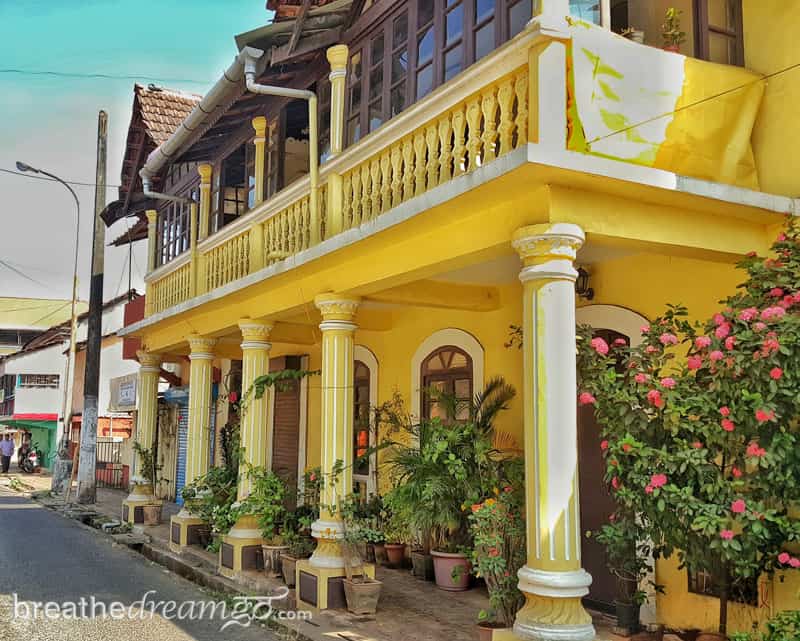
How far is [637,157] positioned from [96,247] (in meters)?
16.6

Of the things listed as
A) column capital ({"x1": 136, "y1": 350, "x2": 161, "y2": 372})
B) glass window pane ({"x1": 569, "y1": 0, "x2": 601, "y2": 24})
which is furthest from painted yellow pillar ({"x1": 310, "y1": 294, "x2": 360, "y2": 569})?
column capital ({"x1": 136, "y1": 350, "x2": 161, "y2": 372})

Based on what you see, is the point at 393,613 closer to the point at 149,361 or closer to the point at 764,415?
the point at 764,415

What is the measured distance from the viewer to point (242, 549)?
958cm

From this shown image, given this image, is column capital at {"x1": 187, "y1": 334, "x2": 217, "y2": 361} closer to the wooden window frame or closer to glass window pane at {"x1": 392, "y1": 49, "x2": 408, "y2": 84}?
glass window pane at {"x1": 392, "y1": 49, "x2": 408, "y2": 84}

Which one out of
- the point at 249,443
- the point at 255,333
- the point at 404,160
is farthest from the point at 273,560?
the point at 404,160

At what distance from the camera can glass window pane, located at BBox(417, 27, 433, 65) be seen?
24.6 ft

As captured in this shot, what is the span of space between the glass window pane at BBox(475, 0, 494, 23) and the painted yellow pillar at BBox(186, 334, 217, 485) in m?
6.67

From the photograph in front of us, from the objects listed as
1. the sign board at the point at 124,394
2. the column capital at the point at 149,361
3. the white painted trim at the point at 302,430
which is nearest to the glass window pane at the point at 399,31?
the white painted trim at the point at 302,430

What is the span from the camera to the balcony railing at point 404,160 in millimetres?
5566

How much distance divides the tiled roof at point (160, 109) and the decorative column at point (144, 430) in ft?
13.6

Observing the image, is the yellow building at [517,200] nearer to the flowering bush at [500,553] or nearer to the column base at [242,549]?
the column base at [242,549]

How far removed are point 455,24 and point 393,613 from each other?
5.52 meters

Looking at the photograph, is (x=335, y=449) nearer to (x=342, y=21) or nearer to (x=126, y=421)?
(x=342, y=21)

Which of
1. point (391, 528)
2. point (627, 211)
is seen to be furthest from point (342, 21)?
point (391, 528)
